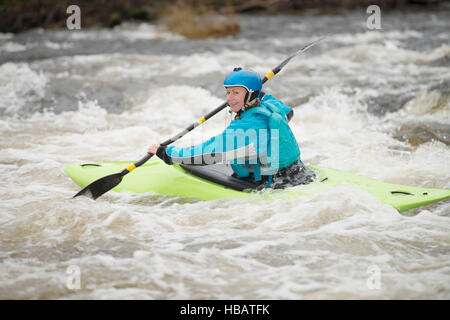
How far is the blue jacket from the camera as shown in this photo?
3.48 metres

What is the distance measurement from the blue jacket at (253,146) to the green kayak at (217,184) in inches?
6.9

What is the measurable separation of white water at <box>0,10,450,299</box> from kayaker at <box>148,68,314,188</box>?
24 centimetres

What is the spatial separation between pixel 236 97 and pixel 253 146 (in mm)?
362

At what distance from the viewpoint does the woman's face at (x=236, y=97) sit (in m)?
3.49

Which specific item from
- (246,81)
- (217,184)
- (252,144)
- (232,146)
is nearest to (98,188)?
(217,184)

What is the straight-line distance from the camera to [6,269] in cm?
284

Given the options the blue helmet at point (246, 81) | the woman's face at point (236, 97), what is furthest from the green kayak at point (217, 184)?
the blue helmet at point (246, 81)

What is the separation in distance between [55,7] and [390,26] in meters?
9.82

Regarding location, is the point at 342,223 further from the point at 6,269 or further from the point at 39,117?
the point at 39,117

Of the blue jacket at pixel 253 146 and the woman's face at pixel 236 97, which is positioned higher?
the woman's face at pixel 236 97

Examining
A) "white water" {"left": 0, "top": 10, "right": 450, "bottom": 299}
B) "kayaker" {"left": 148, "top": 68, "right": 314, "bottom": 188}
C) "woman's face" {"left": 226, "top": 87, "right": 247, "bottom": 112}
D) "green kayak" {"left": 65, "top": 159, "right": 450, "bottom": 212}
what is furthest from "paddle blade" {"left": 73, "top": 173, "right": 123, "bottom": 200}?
"woman's face" {"left": 226, "top": 87, "right": 247, "bottom": 112}

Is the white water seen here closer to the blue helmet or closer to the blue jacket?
the blue jacket

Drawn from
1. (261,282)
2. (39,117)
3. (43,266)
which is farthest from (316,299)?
(39,117)

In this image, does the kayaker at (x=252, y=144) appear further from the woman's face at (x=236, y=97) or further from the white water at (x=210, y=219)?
the white water at (x=210, y=219)
